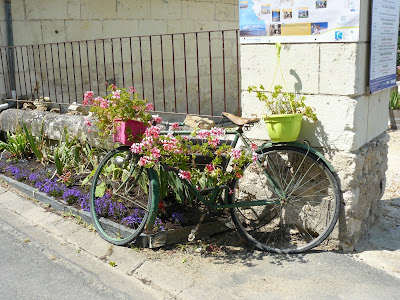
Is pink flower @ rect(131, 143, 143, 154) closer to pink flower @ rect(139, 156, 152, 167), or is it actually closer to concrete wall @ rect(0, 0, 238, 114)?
pink flower @ rect(139, 156, 152, 167)

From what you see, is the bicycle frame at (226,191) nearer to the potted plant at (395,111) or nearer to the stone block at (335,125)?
the stone block at (335,125)

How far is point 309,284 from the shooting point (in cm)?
344

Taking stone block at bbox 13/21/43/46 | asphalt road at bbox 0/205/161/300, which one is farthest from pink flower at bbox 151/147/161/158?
stone block at bbox 13/21/43/46

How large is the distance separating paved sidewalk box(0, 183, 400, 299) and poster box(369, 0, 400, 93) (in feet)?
4.56

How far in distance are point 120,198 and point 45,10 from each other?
13.4ft

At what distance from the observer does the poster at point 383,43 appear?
3801mm

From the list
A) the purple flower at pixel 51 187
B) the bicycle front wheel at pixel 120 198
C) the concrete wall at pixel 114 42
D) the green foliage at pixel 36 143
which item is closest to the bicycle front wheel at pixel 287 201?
the bicycle front wheel at pixel 120 198

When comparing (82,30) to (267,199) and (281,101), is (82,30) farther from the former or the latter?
(267,199)

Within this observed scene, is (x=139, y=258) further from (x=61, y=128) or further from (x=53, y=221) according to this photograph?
(x=61, y=128)

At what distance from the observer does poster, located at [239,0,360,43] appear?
360cm

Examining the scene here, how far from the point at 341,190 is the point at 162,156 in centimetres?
139

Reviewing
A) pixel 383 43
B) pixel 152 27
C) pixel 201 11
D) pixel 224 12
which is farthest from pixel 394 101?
pixel 383 43

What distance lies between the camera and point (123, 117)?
404 centimetres

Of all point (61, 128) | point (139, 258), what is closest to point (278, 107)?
point (139, 258)
